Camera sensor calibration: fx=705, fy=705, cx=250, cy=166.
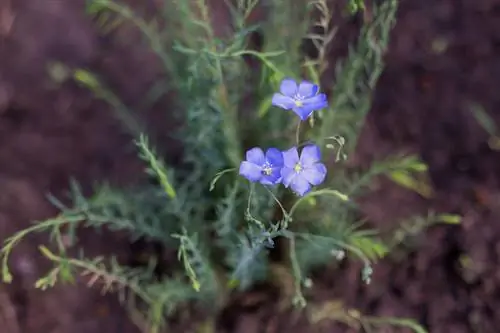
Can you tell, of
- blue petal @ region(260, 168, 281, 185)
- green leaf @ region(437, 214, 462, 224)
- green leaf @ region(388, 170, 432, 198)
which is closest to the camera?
blue petal @ region(260, 168, 281, 185)

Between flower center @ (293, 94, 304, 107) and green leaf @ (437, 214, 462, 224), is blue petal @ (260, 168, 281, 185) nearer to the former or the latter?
flower center @ (293, 94, 304, 107)

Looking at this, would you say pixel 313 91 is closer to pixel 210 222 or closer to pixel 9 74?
pixel 210 222

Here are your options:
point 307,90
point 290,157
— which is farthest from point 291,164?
point 307,90

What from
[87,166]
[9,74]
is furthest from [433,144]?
[9,74]

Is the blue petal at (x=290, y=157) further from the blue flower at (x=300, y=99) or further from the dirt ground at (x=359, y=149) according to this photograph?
the dirt ground at (x=359, y=149)

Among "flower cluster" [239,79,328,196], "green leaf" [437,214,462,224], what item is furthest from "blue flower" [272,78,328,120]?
"green leaf" [437,214,462,224]
